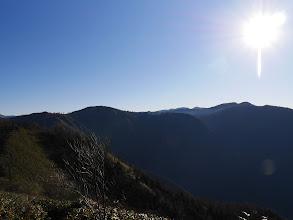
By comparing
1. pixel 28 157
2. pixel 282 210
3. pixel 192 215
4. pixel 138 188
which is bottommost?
pixel 282 210

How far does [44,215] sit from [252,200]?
208419 mm

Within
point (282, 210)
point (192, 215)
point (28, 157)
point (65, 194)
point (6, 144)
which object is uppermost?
point (6, 144)

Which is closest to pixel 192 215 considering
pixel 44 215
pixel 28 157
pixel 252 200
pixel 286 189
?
pixel 28 157

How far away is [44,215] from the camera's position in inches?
510

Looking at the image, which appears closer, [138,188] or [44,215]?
[44,215]

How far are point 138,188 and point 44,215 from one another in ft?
150

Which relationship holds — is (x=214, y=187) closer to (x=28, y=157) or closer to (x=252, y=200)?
(x=252, y=200)

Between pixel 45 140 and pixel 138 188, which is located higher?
pixel 45 140

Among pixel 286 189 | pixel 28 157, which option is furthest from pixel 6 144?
pixel 286 189

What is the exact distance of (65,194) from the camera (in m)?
Result: 35.5

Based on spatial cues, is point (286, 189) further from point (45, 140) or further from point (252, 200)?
point (45, 140)

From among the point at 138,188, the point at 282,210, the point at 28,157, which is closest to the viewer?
the point at 28,157

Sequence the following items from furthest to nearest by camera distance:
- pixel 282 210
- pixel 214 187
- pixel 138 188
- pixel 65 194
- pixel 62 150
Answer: pixel 214 187
pixel 282 210
pixel 62 150
pixel 138 188
pixel 65 194

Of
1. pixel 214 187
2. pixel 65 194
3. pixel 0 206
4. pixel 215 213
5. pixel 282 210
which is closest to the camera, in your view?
pixel 0 206
